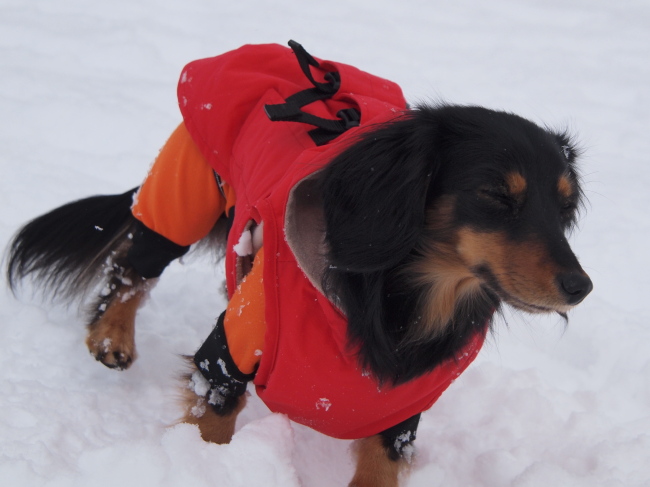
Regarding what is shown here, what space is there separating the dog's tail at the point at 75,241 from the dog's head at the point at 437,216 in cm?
133

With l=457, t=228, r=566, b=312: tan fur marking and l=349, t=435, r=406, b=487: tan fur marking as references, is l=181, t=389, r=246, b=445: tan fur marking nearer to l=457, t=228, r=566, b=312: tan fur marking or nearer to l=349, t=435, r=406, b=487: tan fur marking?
l=349, t=435, r=406, b=487: tan fur marking

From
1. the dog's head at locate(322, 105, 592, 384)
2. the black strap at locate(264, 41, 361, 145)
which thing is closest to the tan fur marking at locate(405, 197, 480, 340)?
the dog's head at locate(322, 105, 592, 384)

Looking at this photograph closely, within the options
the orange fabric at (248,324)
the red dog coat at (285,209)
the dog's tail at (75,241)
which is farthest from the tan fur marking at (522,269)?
the dog's tail at (75,241)

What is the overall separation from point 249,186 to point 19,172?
6.25 ft

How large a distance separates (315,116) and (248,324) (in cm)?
64

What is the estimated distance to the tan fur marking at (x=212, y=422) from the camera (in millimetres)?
2002

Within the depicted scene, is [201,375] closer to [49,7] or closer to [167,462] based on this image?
[167,462]

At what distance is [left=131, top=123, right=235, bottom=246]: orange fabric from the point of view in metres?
2.40

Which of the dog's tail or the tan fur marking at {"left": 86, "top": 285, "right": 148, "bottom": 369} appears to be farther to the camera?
the dog's tail

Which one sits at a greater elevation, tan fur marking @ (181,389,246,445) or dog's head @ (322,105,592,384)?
dog's head @ (322,105,592,384)

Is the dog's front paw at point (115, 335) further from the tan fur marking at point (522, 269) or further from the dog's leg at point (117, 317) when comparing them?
the tan fur marking at point (522, 269)

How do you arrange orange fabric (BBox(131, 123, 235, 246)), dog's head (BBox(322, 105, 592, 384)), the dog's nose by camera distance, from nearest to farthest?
the dog's nose
dog's head (BBox(322, 105, 592, 384))
orange fabric (BBox(131, 123, 235, 246))

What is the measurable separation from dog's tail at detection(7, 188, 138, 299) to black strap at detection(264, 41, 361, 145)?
2.95 ft

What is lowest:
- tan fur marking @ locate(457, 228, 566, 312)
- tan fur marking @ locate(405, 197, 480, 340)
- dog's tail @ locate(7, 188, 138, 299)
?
dog's tail @ locate(7, 188, 138, 299)
